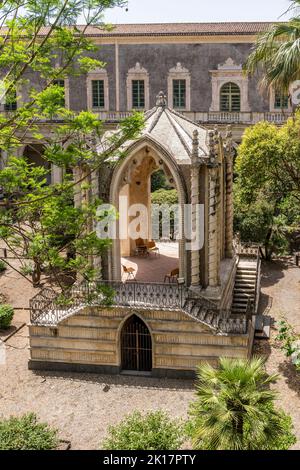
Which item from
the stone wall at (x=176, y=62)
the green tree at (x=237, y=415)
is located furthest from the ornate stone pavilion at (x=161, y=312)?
the stone wall at (x=176, y=62)

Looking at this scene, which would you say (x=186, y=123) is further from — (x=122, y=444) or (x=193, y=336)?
(x=122, y=444)

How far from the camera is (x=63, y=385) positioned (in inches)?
657

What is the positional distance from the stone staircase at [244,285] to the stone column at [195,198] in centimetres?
317

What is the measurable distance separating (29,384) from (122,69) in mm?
28913

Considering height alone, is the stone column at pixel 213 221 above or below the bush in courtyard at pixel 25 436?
above

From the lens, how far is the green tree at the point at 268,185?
26547 mm

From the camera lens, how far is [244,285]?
22484 millimetres

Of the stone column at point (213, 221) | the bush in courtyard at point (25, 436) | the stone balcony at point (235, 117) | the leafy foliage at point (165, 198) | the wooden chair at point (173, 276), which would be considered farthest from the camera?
the stone balcony at point (235, 117)

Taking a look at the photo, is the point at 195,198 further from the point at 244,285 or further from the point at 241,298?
the point at 244,285

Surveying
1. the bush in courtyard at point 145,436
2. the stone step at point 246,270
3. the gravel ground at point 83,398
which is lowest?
the gravel ground at point 83,398

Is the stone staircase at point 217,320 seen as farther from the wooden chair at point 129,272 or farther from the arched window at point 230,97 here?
the arched window at point 230,97

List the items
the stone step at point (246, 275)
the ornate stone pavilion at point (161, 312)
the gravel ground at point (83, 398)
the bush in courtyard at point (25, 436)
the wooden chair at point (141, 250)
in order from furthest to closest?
the wooden chair at point (141, 250) < the stone step at point (246, 275) < the ornate stone pavilion at point (161, 312) < the gravel ground at point (83, 398) < the bush in courtyard at point (25, 436)

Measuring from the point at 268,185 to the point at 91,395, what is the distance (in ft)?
55.0

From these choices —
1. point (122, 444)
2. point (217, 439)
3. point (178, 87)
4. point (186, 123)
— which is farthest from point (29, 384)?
point (178, 87)
